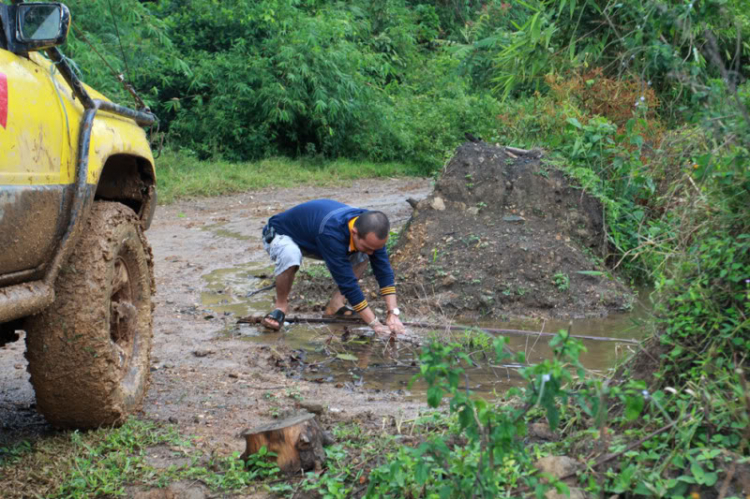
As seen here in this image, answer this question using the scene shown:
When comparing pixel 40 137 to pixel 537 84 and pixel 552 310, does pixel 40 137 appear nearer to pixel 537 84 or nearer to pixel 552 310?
pixel 552 310

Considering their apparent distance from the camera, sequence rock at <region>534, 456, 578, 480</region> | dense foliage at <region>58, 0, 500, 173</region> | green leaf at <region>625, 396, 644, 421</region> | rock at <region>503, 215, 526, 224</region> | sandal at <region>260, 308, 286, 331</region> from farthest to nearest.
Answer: dense foliage at <region>58, 0, 500, 173</region> → rock at <region>503, 215, 526, 224</region> → sandal at <region>260, 308, 286, 331</region> → rock at <region>534, 456, 578, 480</region> → green leaf at <region>625, 396, 644, 421</region>

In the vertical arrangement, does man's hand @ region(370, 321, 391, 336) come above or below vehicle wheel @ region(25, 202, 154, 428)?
below

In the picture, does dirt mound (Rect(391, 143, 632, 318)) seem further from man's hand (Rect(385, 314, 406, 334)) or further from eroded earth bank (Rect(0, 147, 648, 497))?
man's hand (Rect(385, 314, 406, 334))

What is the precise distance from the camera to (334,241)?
589 centimetres

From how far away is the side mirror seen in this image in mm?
3104

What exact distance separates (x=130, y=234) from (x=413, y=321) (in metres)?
3.06

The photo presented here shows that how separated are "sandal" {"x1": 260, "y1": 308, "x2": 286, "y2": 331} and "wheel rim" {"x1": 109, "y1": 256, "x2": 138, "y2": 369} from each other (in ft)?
6.77

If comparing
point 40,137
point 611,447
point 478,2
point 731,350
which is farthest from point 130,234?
point 478,2

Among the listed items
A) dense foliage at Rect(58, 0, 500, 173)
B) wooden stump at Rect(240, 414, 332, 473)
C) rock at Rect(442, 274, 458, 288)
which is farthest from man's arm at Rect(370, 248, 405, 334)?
dense foliage at Rect(58, 0, 500, 173)

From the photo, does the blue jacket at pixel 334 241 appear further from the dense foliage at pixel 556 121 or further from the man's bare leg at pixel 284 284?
the dense foliage at pixel 556 121

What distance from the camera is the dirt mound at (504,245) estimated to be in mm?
7004

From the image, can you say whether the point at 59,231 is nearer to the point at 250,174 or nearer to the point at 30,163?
the point at 30,163

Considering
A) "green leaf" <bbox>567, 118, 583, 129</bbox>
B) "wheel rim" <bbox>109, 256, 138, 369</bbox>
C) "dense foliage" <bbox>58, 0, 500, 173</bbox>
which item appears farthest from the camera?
"dense foliage" <bbox>58, 0, 500, 173</bbox>

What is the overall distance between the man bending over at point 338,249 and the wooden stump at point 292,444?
2.38 metres
